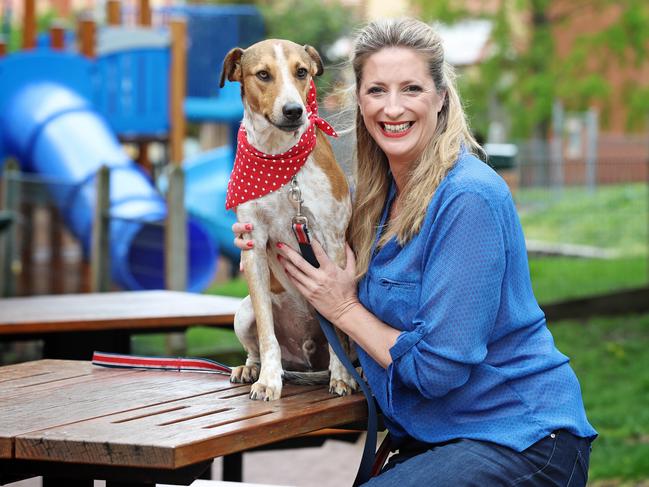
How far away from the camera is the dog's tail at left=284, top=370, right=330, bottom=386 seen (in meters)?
3.09

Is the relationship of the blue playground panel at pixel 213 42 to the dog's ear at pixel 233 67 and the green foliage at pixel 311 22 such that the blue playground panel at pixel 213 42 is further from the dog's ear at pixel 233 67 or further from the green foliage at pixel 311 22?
the dog's ear at pixel 233 67

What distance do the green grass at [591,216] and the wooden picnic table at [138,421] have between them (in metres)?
11.0

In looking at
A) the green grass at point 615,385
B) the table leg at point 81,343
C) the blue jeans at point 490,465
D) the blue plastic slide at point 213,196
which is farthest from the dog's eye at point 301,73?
the blue plastic slide at point 213,196

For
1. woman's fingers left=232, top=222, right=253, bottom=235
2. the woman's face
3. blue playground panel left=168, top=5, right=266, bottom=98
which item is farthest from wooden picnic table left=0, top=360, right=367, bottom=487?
blue playground panel left=168, top=5, right=266, bottom=98

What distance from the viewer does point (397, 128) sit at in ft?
9.57

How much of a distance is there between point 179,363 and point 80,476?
798mm

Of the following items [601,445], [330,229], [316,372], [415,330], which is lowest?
[601,445]

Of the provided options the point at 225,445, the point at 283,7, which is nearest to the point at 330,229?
the point at 225,445

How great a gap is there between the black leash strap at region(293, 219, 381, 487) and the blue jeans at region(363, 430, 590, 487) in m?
0.13

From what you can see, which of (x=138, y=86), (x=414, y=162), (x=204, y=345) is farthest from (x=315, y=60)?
(x=138, y=86)

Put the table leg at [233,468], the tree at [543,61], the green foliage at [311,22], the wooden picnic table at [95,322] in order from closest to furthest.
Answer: the wooden picnic table at [95,322]
the table leg at [233,468]
the tree at [543,61]
the green foliage at [311,22]

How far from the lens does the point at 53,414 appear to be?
2.47m

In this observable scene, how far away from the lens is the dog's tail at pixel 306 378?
3085 millimetres

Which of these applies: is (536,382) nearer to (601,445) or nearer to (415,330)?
(415,330)
